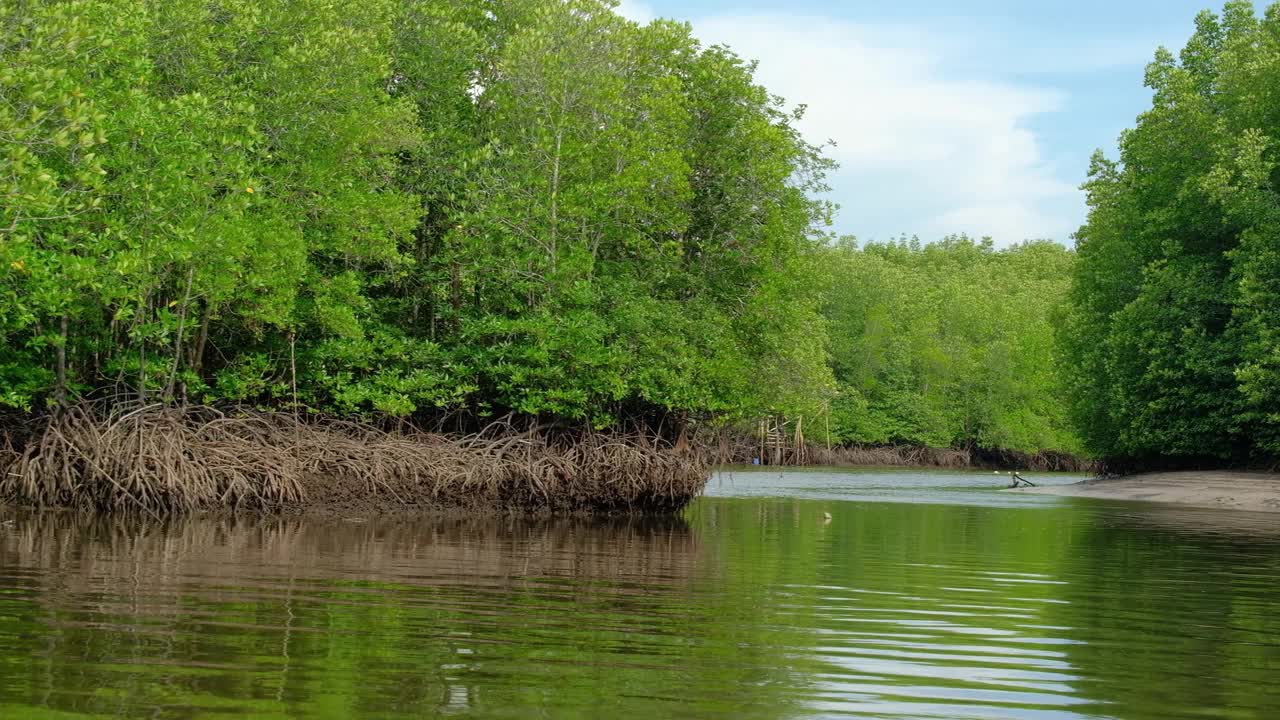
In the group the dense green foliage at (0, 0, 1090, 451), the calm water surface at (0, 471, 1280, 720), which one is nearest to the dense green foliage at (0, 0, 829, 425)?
the dense green foliage at (0, 0, 1090, 451)

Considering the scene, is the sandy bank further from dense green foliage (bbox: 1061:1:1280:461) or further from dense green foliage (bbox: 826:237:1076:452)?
dense green foliage (bbox: 826:237:1076:452)

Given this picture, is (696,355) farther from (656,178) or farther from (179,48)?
(179,48)

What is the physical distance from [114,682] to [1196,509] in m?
30.1

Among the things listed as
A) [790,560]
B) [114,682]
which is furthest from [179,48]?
[114,682]

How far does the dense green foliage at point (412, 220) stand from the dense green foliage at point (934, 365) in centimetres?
4956

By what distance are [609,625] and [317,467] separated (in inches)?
530

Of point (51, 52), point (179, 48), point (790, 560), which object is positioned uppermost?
point (179, 48)

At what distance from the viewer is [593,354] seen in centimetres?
2358

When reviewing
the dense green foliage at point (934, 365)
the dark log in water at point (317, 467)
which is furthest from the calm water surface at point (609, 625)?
the dense green foliage at point (934, 365)

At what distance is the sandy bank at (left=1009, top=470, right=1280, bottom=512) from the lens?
34053mm

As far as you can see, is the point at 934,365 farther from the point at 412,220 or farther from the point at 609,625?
the point at 609,625

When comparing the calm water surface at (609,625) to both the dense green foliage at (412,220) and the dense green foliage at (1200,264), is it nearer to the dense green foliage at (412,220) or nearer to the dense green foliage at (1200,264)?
the dense green foliage at (412,220)

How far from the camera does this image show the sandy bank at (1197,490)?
112 feet

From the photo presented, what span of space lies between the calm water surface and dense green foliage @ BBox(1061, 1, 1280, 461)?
64.0 ft
